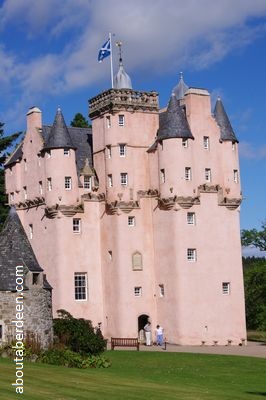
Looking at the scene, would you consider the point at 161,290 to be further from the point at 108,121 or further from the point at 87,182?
the point at 108,121

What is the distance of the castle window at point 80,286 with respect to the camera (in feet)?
186

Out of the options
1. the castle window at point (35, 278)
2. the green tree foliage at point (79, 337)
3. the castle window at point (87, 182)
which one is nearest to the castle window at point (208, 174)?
the castle window at point (87, 182)

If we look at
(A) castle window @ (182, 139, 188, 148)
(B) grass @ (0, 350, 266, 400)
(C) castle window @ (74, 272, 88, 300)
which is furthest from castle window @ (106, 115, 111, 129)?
(B) grass @ (0, 350, 266, 400)

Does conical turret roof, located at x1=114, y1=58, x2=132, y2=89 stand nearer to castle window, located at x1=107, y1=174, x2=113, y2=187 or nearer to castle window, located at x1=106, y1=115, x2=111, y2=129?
castle window, located at x1=106, y1=115, x2=111, y2=129

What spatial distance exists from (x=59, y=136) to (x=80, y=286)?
11.1 metres

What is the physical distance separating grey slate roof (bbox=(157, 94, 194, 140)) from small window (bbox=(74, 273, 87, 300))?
11584 mm

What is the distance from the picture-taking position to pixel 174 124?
185 ft

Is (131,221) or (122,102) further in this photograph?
(131,221)

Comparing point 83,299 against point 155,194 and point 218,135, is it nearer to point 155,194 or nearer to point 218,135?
point 155,194

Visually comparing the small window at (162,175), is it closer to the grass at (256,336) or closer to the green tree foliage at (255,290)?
the green tree foliage at (255,290)

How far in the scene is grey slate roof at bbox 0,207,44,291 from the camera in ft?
133

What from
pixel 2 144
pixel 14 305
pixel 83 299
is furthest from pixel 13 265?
pixel 2 144

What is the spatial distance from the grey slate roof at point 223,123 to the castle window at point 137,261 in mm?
10922

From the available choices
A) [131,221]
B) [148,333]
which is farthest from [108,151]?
[148,333]
